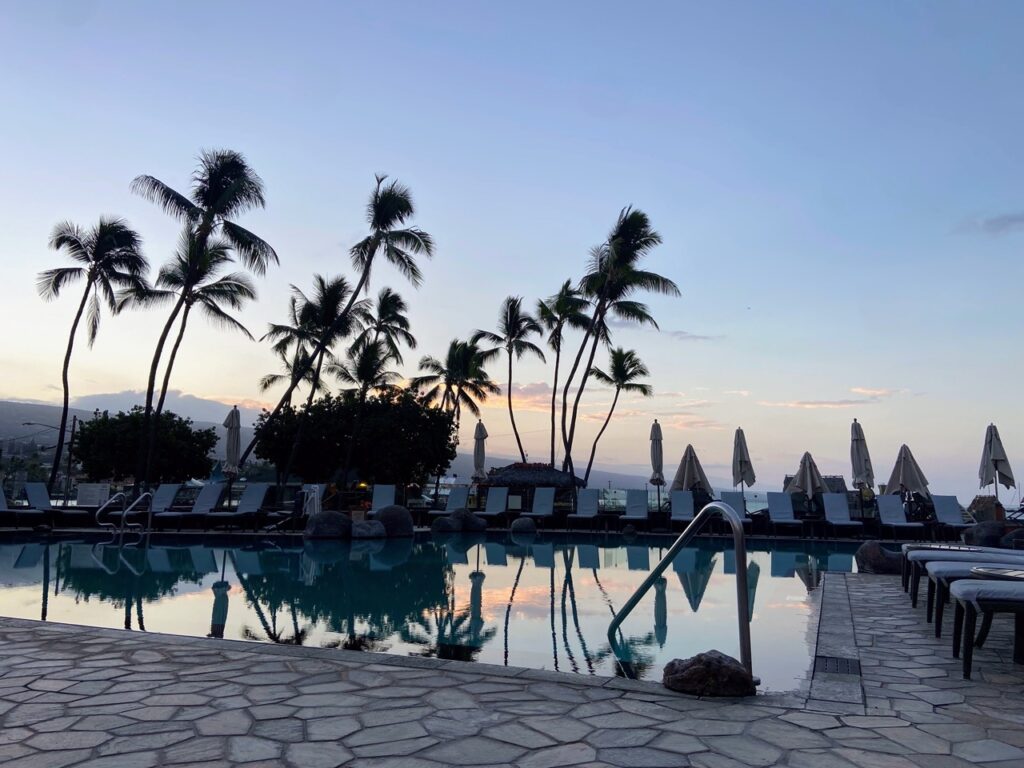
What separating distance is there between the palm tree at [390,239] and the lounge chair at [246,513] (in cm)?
693

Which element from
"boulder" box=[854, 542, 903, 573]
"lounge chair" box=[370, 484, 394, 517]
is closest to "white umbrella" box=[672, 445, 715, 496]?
"lounge chair" box=[370, 484, 394, 517]

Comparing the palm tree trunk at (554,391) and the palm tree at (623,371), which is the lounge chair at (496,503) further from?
the palm tree at (623,371)

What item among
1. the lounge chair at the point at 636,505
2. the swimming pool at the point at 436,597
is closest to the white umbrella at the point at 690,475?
the lounge chair at the point at 636,505

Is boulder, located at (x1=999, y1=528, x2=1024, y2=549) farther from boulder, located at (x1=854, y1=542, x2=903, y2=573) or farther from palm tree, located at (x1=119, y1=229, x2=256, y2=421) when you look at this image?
palm tree, located at (x1=119, y1=229, x2=256, y2=421)

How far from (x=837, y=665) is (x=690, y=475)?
1456 cm

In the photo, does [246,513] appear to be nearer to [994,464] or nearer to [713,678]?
[713,678]

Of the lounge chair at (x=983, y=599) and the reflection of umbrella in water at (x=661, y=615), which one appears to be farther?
the reflection of umbrella in water at (x=661, y=615)

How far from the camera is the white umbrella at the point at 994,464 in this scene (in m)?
16.3

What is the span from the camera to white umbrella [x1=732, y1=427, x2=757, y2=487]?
1892 centimetres

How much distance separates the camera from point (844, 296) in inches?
691

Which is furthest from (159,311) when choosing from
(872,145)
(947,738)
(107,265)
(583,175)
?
(947,738)

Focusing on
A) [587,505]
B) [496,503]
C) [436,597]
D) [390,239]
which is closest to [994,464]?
[587,505]

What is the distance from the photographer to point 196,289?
71.2ft

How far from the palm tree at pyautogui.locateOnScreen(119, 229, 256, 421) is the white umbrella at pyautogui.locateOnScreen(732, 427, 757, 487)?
14.3 metres
